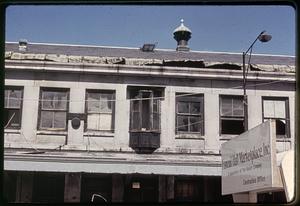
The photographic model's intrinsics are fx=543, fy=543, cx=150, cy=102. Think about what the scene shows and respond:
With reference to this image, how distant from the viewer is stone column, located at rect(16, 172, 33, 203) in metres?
2.15

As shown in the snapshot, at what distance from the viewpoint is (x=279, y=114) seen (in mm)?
2621

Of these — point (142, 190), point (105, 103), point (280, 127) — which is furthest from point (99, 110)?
point (280, 127)

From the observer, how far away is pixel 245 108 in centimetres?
255

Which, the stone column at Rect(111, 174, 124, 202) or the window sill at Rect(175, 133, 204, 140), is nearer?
the stone column at Rect(111, 174, 124, 202)

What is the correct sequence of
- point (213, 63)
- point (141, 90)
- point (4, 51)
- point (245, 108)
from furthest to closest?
point (141, 90)
point (213, 63)
point (245, 108)
point (4, 51)

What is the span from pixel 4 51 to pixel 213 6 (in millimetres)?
892

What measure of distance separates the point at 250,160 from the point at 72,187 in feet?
2.65

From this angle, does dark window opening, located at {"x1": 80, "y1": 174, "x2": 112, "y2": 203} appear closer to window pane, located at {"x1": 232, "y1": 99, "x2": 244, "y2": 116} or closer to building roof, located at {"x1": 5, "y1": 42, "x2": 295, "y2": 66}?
building roof, located at {"x1": 5, "y1": 42, "x2": 295, "y2": 66}

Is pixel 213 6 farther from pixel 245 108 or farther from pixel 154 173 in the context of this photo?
pixel 154 173

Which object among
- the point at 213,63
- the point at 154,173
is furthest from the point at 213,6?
the point at 154,173

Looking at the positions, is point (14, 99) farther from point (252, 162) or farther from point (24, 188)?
point (252, 162)

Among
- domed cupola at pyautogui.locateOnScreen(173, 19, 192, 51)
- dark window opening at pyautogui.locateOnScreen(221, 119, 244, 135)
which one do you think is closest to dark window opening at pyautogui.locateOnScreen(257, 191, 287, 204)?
dark window opening at pyautogui.locateOnScreen(221, 119, 244, 135)

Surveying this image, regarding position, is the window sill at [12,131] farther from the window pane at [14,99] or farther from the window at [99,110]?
the window at [99,110]

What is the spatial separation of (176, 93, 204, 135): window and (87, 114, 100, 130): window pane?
0.40 m
